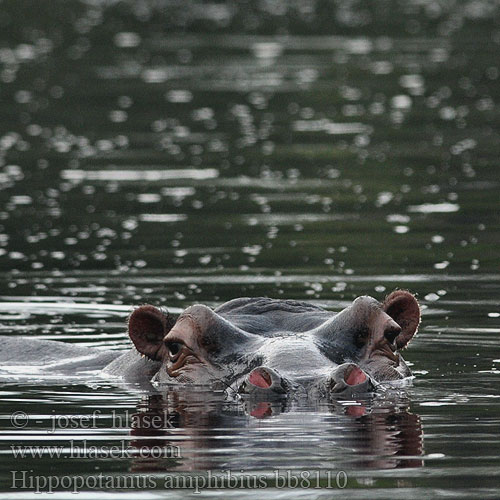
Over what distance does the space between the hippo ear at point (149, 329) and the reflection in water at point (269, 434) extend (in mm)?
636

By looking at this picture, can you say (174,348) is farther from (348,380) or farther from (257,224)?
(257,224)

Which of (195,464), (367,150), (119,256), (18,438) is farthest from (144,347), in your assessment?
(367,150)

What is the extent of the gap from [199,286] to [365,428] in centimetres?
665

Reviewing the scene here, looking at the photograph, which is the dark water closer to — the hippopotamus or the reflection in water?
the reflection in water

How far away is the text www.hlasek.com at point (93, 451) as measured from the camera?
9.20 metres

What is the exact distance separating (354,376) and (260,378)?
0.55 metres

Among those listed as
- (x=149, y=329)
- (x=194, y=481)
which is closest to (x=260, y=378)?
(x=194, y=481)

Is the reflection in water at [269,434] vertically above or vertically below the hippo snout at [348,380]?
below

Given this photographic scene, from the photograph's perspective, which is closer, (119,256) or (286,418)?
(286,418)

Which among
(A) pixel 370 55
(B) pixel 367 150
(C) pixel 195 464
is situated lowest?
(C) pixel 195 464

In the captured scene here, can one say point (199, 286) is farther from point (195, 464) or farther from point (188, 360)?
point (195, 464)

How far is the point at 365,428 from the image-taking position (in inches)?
378

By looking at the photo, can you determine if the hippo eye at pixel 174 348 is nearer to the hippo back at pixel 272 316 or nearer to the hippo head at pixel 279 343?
the hippo head at pixel 279 343

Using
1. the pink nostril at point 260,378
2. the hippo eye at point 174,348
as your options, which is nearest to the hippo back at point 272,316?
the hippo eye at point 174,348
